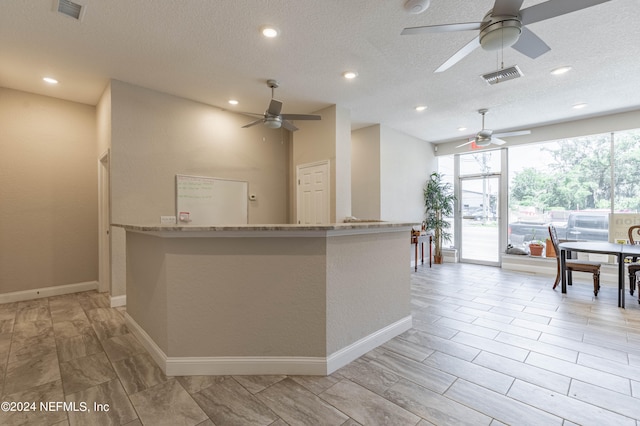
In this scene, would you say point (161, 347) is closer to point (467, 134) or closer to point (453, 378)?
point (453, 378)

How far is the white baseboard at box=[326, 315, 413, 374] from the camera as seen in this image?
2205 millimetres

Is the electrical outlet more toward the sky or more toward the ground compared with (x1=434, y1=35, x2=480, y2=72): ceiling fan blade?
more toward the ground

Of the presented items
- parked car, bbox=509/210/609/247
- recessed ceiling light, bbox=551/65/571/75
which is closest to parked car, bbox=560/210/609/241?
parked car, bbox=509/210/609/247

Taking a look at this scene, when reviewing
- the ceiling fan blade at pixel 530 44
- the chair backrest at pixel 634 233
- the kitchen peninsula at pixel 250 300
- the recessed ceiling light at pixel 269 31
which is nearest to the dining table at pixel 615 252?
the chair backrest at pixel 634 233

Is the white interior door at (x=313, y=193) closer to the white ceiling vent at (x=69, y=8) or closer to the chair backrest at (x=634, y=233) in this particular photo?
the white ceiling vent at (x=69, y=8)

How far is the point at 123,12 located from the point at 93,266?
3.87m

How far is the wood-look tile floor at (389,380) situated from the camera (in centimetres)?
173

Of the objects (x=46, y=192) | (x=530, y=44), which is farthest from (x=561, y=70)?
(x=46, y=192)

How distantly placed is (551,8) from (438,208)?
542cm

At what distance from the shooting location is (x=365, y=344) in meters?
2.47

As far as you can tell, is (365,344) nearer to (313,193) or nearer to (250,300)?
(250,300)

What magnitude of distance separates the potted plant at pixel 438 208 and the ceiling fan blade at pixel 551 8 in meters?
5.30

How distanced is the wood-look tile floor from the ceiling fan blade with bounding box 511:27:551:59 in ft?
7.95

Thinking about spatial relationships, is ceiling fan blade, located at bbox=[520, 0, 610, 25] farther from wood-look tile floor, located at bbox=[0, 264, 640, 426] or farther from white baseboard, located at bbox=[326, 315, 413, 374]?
white baseboard, located at bbox=[326, 315, 413, 374]
